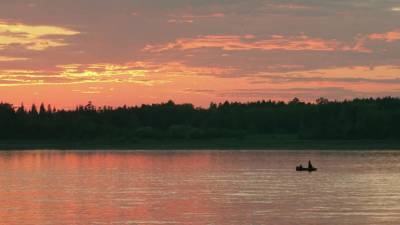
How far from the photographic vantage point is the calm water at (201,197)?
46.6m

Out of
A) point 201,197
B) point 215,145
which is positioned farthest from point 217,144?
point 201,197

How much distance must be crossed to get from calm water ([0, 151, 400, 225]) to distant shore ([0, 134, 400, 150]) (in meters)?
83.9

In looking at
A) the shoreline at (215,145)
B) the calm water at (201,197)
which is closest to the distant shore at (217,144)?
the shoreline at (215,145)

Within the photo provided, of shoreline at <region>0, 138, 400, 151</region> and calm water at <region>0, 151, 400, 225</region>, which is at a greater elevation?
shoreline at <region>0, 138, 400, 151</region>

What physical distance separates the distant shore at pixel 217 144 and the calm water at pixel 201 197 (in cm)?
8386

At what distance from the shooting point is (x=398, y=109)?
188 meters

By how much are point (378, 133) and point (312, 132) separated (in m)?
13.7

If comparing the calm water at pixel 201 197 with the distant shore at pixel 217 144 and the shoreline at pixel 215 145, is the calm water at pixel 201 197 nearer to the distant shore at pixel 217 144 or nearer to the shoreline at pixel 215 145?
the shoreline at pixel 215 145

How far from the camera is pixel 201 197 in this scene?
59.4 metres

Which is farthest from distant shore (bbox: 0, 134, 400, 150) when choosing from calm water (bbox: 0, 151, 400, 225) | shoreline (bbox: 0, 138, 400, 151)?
calm water (bbox: 0, 151, 400, 225)

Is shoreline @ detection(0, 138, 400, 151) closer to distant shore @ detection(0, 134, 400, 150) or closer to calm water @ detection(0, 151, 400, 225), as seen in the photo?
distant shore @ detection(0, 134, 400, 150)

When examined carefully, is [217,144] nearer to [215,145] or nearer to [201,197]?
[215,145]

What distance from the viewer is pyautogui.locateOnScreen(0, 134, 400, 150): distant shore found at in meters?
176

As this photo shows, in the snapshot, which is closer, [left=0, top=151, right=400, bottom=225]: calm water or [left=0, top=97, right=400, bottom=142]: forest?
[left=0, top=151, right=400, bottom=225]: calm water
